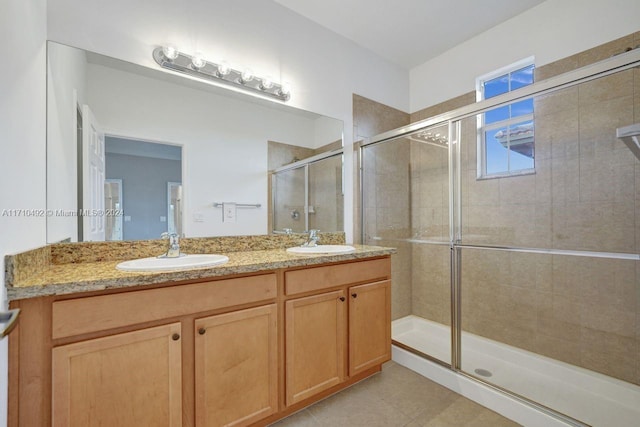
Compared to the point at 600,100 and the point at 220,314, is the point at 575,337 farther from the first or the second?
the point at 220,314

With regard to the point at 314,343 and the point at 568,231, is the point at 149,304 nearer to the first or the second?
the point at 314,343

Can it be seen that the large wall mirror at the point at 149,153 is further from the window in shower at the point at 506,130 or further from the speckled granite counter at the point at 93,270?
the window in shower at the point at 506,130

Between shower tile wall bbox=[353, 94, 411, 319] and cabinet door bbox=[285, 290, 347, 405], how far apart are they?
41.6 inches

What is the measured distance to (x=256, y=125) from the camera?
206 centimetres

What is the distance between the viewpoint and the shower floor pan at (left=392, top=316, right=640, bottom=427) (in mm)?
1632

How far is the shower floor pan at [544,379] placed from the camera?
5.35 ft

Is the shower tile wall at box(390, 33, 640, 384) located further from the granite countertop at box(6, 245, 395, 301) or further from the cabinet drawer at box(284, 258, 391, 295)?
the granite countertop at box(6, 245, 395, 301)

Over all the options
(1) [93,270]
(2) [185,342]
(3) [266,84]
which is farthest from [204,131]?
(2) [185,342]

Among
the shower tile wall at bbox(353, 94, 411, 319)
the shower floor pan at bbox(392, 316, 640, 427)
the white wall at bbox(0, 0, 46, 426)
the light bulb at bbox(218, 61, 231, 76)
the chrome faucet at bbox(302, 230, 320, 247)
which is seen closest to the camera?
the white wall at bbox(0, 0, 46, 426)

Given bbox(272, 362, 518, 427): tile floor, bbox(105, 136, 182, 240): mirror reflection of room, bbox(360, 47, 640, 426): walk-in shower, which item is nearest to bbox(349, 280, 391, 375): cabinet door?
bbox(272, 362, 518, 427): tile floor

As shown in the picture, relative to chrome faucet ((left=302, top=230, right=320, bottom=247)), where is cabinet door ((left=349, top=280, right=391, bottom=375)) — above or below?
below

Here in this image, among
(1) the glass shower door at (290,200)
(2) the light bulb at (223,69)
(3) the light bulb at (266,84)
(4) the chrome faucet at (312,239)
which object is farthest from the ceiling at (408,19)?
(4) the chrome faucet at (312,239)

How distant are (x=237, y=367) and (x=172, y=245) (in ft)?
2.38

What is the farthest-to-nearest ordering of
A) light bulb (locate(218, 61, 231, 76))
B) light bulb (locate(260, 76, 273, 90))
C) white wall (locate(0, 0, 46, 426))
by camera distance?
light bulb (locate(260, 76, 273, 90)) → light bulb (locate(218, 61, 231, 76)) → white wall (locate(0, 0, 46, 426))
